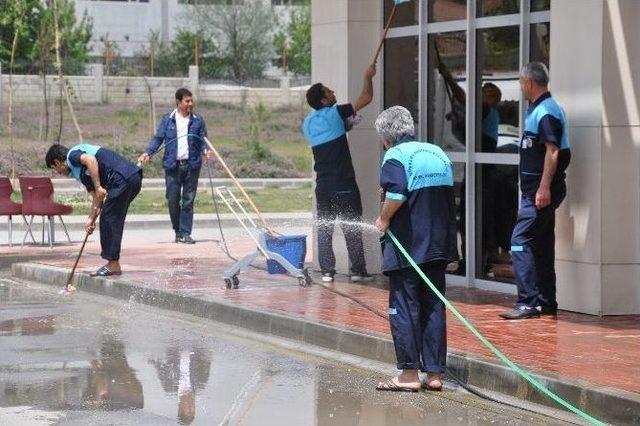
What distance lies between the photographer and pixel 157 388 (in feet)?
29.3

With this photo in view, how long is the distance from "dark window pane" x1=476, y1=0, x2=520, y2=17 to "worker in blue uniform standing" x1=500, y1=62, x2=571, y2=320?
1373 mm

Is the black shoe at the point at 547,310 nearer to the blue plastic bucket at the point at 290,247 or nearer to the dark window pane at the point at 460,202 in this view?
the dark window pane at the point at 460,202

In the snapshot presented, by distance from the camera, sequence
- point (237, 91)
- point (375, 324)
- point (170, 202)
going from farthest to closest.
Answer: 1. point (237, 91)
2. point (170, 202)
3. point (375, 324)

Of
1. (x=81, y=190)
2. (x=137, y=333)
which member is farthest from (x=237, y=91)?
(x=137, y=333)

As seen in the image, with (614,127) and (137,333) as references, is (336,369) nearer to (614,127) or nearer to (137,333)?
(137,333)

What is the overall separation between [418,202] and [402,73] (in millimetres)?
5352

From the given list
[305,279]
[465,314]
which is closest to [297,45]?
[305,279]

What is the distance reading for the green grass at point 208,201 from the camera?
25609mm

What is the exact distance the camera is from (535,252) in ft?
35.6

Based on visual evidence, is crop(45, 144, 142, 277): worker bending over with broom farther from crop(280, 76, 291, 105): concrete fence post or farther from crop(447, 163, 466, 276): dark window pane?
crop(280, 76, 291, 105): concrete fence post

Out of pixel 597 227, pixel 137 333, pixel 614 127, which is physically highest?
pixel 614 127

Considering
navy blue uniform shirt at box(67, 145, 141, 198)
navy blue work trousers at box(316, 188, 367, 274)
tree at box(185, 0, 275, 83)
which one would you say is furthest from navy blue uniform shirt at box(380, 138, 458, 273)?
tree at box(185, 0, 275, 83)

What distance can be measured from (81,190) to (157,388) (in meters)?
21.2

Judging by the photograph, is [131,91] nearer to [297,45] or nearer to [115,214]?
[297,45]
